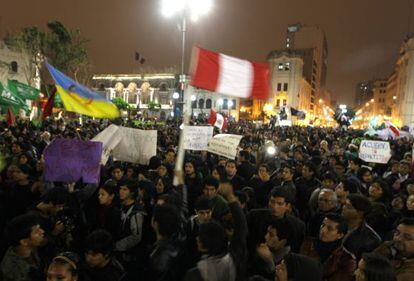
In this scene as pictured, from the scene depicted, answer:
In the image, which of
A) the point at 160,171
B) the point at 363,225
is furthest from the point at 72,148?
the point at 363,225

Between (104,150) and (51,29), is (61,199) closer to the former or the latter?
(104,150)

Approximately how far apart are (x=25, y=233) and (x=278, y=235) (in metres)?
2.39

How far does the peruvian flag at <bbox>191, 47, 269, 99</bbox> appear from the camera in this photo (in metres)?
6.86

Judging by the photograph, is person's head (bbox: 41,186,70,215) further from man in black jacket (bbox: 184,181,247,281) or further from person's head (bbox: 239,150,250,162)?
person's head (bbox: 239,150,250,162)

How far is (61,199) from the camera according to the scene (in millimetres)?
4223

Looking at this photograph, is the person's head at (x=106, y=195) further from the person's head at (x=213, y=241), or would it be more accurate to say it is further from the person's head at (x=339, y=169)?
the person's head at (x=339, y=169)

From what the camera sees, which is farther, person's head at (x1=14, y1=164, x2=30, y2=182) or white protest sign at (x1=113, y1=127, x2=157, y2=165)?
white protest sign at (x1=113, y1=127, x2=157, y2=165)

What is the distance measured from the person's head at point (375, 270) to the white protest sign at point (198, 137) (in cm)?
642

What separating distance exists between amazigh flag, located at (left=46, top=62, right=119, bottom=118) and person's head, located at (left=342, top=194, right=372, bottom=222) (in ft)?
A: 15.1

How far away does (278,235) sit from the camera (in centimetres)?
343

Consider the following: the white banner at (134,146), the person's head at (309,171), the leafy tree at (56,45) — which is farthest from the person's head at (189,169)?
the leafy tree at (56,45)

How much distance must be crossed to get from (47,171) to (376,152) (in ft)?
26.4

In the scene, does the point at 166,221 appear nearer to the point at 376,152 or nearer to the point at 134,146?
the point at 134,146

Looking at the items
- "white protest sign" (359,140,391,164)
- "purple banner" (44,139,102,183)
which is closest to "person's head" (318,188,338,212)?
"purple banner" (44,139,102,183)
